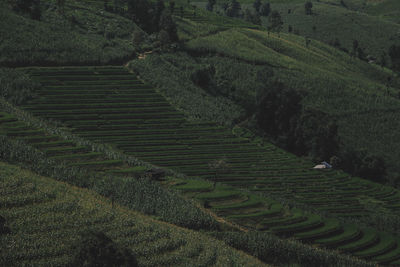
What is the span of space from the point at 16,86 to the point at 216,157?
46641 mm

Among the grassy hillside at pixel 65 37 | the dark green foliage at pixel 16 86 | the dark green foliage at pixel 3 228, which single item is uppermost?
the grassy hillside at pixel 65 37

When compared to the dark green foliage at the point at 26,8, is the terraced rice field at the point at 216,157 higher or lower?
lower

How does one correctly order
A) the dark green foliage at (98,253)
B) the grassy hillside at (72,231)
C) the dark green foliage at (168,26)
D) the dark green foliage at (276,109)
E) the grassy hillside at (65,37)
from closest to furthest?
the dark green foliage at (98,253)
the grassy hillside at (72,231)
the grassy hillside at (65,37)
the dark green foliage at (276,109)
the dark green foliage at (168,26)

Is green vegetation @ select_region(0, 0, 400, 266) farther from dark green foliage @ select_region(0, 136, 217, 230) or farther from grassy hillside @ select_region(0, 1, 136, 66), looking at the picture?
grassy hillside @ select_region(0, 1, 136, 66)

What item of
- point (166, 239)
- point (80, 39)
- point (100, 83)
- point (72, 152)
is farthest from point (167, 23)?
point (166, 239)

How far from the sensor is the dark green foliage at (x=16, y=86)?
9975cm

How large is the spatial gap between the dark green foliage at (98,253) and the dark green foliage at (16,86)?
64170 mm

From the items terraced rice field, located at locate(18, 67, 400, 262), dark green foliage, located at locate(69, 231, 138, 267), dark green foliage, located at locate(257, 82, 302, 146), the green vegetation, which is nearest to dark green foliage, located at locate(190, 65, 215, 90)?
the green vegetation

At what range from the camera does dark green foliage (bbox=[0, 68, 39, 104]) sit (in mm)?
99750

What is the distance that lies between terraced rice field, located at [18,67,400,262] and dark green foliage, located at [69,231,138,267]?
22.8m

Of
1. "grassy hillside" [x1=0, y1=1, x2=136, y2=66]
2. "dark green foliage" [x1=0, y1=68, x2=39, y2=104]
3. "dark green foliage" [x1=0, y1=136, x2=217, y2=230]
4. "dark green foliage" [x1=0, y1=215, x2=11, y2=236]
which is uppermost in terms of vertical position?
"grassy hillside" [x1=0, y1=1, x2=136, y2=66]

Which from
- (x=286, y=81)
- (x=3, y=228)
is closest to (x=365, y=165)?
(x=286, y=81)

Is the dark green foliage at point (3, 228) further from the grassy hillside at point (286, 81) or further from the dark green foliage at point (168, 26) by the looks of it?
the dark green foliage at point (168, 26)

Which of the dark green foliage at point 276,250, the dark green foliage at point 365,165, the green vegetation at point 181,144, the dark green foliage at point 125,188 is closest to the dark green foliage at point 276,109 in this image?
the green vegetation at point 181,144
